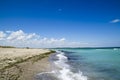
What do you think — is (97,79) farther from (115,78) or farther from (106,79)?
(115,78)

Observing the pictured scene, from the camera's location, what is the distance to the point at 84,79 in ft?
36.6

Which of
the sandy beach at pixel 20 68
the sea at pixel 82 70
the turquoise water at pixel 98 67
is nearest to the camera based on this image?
the sandy beach at pixel 20 68

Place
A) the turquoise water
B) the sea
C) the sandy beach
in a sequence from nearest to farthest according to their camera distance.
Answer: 1. the sandy beach
2. the sea
3. the turquoise water

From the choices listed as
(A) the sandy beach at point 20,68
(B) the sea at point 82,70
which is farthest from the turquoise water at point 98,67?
(A) the sandy beach at point 20,68

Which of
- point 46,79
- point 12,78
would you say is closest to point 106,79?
point 46,79

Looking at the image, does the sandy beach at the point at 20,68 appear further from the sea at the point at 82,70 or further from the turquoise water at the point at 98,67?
the turquoise water at the point at 98,67

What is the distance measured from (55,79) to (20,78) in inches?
108

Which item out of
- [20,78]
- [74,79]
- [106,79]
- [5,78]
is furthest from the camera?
[106,79]

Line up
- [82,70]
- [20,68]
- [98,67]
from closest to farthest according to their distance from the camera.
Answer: [20,68], [82,70], [98,67]

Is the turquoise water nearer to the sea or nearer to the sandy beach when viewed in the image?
the sea

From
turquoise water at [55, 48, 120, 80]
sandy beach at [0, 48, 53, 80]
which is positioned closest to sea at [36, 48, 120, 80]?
turquoise water at [55, 48, 120, 80]

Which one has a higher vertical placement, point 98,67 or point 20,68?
point 20,68

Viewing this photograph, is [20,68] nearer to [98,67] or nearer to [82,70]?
[82,70]

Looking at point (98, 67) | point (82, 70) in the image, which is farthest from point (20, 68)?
point (98, 67)
